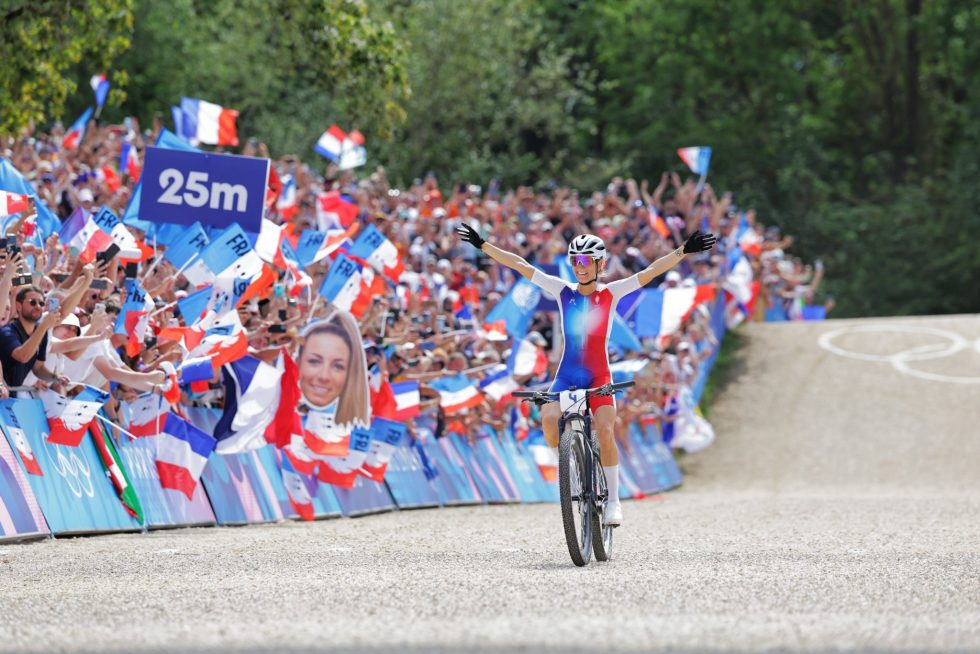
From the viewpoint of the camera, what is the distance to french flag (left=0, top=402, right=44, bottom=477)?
12152 mm

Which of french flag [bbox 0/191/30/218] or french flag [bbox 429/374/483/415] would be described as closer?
french flag [bbox 0/191/30/218]

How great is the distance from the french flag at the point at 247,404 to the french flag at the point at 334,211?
19.2ft

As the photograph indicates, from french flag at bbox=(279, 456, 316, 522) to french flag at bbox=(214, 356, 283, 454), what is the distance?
600 mm

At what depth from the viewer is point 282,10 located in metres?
21.5

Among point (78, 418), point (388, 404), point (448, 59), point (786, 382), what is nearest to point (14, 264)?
Answer: point (78, 418)

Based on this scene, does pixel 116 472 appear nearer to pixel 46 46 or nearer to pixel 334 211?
pixel 334 211

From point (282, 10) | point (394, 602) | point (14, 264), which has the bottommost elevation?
point (394, 602)

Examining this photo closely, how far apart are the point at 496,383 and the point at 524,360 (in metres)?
0.70

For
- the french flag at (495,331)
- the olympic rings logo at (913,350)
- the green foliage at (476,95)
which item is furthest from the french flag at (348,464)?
the green foliage at (476,95)

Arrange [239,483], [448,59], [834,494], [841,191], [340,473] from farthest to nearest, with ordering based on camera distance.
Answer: [841,191]
[448,59]
[834,494]
[340,473]
[239,483]

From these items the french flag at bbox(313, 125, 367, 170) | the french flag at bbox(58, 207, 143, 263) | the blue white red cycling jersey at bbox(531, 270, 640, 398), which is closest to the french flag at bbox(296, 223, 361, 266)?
the french flag at bbox(58, 207, 143, 263)

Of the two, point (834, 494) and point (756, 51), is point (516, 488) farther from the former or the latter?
point (756, 51)

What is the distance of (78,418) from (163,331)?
163 cm

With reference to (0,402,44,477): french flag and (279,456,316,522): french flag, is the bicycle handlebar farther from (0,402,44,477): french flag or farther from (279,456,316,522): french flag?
(279,456,316,522): french flag
